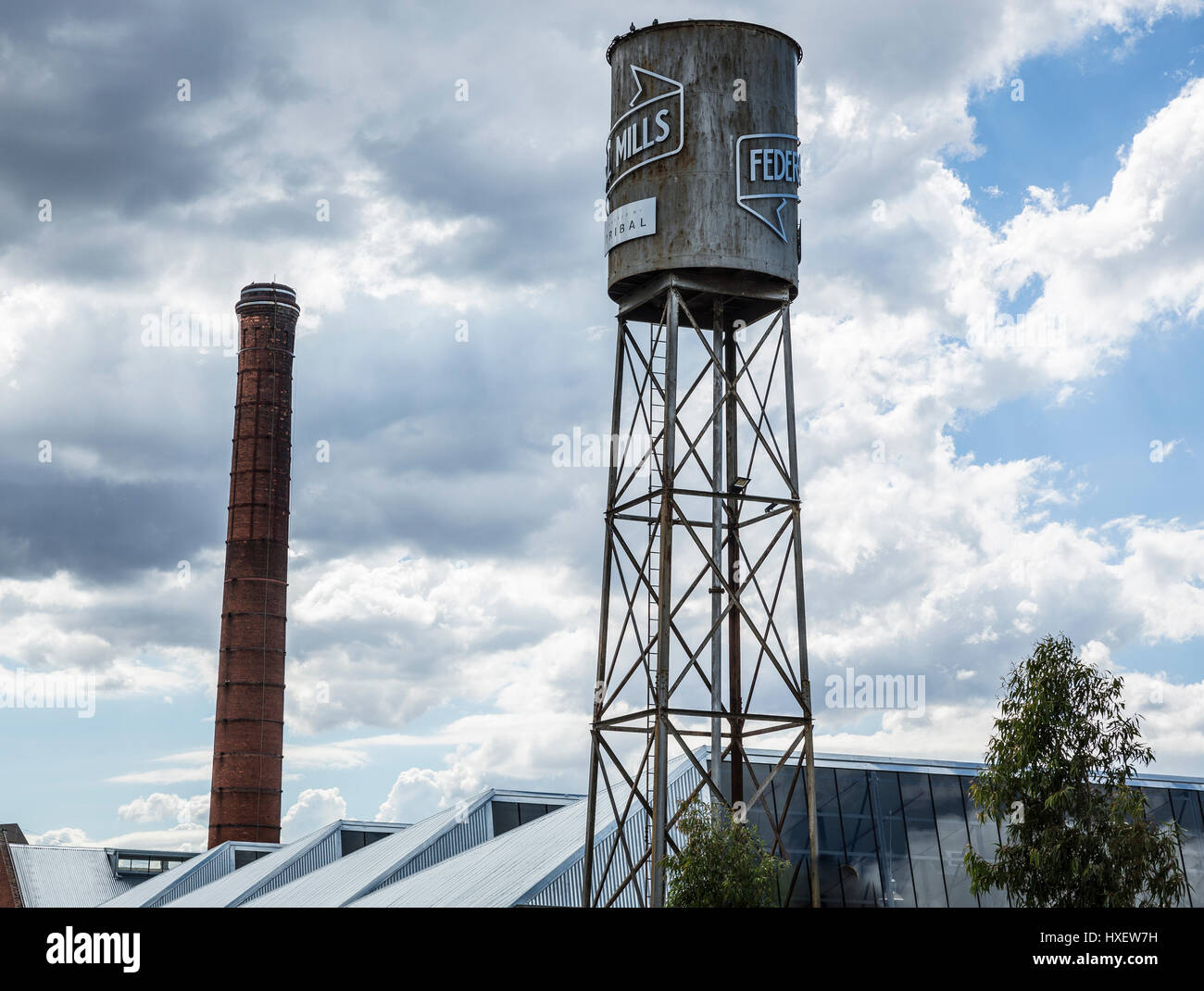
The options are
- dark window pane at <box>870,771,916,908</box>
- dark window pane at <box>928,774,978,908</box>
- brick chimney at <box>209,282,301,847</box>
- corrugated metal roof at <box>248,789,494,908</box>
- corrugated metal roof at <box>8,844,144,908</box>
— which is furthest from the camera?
corrugated metal roof at <box>8,844,144,908</box>

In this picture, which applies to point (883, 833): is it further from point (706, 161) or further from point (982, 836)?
point (706, 161)

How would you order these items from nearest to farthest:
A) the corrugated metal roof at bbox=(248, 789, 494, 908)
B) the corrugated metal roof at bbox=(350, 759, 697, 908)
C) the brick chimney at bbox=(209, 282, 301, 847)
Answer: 1. the corrugated metal roof at bbox=(350, 759, 697, 908)
2. the corrugated metal roof at bbox=(248, 789, 494, 908)
3. the brick chimney at bbox=(209, 282, 301, 847)

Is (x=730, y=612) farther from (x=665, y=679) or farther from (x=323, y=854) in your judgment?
(x=323, y=854)

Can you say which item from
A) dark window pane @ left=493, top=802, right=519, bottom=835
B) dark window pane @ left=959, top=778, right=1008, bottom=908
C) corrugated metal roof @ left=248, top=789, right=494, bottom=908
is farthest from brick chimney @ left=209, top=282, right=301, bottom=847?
dark window pane @ left=959, top=778, right=1008, bottom=908

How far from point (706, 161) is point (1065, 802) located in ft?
40.6

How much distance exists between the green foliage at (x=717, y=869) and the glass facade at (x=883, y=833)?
225 inches

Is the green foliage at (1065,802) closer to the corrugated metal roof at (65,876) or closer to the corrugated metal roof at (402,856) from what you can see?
the corrugated metal roof at (402,856)

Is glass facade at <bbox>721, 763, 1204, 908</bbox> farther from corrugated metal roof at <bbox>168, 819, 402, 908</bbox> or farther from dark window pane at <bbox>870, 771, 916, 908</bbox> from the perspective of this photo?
corrugated metal roof at <bbox>168, 819, 402, 908</bbox>

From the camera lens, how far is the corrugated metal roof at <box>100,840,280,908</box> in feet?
172

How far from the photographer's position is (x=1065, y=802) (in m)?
23.3

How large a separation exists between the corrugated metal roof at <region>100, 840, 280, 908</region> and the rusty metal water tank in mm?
33544

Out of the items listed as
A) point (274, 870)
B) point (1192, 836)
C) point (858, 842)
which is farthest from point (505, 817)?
point (1192, 836)

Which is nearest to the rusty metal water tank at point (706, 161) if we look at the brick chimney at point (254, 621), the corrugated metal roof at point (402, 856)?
the corrugated metal roof at point (402, 856)
